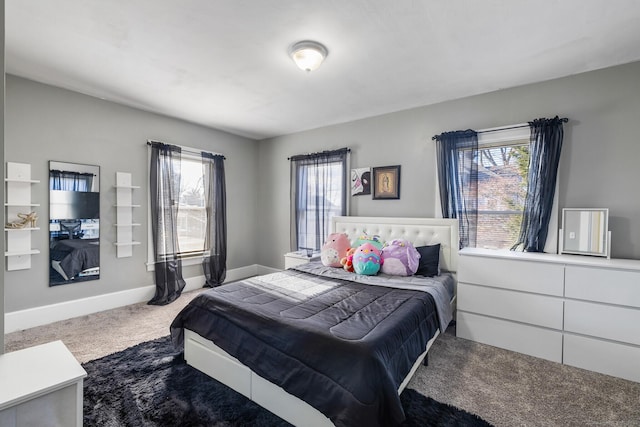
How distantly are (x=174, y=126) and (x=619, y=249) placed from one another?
523 centimetres

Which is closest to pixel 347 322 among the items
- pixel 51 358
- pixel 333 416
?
pixel 333 416

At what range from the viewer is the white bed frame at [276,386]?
1.65m

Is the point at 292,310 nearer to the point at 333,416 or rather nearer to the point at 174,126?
the point at 333,416

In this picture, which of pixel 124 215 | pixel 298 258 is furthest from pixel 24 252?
pixel 298 258

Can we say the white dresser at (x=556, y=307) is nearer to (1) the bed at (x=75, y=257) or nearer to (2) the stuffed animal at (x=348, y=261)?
(2) the stuffed animal at (x=348, y=261)

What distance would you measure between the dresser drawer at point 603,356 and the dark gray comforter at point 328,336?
1.15 meters

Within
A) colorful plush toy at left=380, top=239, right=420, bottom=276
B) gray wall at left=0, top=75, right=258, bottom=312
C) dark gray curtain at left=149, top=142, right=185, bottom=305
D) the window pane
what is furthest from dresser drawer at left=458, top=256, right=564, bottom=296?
gray wall at left=0, top=75, right=258, bottom=312

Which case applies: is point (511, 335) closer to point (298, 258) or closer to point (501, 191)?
point (501, 191)

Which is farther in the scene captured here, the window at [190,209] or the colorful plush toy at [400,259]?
the window at [190,209]

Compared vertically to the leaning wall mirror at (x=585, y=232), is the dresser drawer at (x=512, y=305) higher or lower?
lower

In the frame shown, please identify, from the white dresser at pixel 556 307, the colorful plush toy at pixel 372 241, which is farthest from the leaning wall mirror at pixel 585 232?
the colorful plush toy at pixel 372 241

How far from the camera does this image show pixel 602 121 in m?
2.62

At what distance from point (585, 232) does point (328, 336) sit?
8.64 ft

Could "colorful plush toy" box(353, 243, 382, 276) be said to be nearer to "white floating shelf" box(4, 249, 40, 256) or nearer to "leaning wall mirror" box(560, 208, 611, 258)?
"leaning wall mirror" box(560, 208, 611, 258)
